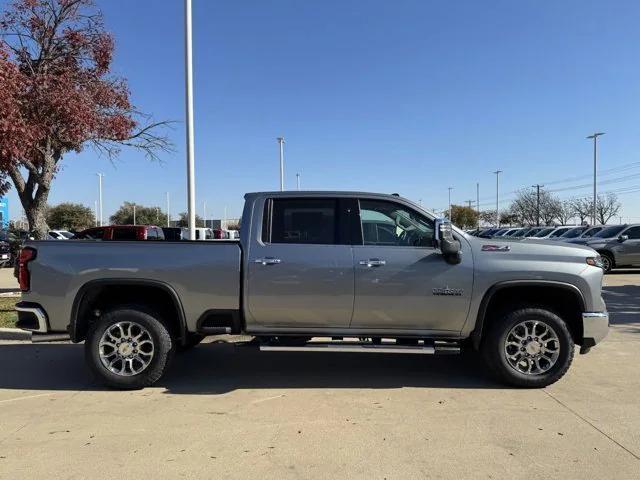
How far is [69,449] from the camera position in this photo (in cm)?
414

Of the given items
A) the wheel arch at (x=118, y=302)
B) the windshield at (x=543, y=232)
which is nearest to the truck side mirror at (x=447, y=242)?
the wheel arch at (x=118, y=302)

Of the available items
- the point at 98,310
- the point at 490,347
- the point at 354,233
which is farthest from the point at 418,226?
the point at 98,310

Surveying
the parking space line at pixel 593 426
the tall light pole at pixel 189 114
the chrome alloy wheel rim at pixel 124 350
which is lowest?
the parking space line at pixel 593 426

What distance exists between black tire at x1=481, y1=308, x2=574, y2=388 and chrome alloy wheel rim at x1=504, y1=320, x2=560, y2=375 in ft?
0.09

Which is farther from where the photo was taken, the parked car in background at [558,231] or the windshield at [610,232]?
the parked car in background at [558,231]

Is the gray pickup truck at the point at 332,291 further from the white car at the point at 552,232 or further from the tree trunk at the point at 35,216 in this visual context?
the white car at the point at 552,232

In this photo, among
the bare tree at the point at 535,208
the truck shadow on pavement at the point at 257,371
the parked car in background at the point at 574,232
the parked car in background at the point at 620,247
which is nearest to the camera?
the truck shadow on pavement at the point at 257,371

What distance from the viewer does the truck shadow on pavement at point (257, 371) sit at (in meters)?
5.79

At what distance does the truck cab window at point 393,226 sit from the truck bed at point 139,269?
1361 mm

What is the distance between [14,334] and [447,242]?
658cm

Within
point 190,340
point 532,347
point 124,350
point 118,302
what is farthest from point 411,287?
point 118,302

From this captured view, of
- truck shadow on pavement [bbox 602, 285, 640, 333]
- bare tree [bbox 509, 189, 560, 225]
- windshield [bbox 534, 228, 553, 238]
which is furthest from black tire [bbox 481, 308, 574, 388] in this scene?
bare tree [bbox 509, 189, 560, 225]

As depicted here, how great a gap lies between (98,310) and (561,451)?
180 inches

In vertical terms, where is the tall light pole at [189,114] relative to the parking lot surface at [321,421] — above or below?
above
